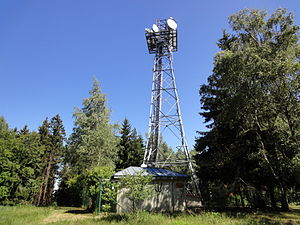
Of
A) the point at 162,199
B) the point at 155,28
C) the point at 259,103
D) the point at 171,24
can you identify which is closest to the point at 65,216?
the point at 162,199

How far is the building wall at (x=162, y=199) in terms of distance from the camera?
1155 centimetres

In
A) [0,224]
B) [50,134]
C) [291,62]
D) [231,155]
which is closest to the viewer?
[0,224]

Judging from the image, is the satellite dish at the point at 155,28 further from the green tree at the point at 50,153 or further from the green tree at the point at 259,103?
the green tree at the point at 50,153

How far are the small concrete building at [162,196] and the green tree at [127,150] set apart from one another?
38.0 ft

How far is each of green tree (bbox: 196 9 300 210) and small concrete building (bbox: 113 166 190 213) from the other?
7.54 feet

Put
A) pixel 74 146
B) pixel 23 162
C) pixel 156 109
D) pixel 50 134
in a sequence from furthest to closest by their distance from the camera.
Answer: pixel 50 134 < pixel 74 146 < pixel 23 162 < pixel 156 109

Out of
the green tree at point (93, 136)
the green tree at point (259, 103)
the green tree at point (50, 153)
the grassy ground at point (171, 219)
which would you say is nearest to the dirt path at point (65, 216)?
the grassy ground at point (171, 219)

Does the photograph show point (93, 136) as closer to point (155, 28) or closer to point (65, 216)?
point (65, 216)

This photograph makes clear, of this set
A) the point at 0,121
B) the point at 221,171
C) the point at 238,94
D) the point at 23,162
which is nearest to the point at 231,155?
the point at 221,171

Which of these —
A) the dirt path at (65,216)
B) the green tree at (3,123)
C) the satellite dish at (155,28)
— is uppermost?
the satellite dish at (155,28)

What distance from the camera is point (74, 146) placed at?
68.3 feet

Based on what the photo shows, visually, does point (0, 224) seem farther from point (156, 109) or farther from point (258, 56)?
point (258, 56)

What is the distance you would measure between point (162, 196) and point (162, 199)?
18 centimetres

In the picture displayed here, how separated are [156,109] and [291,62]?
1002 cm
